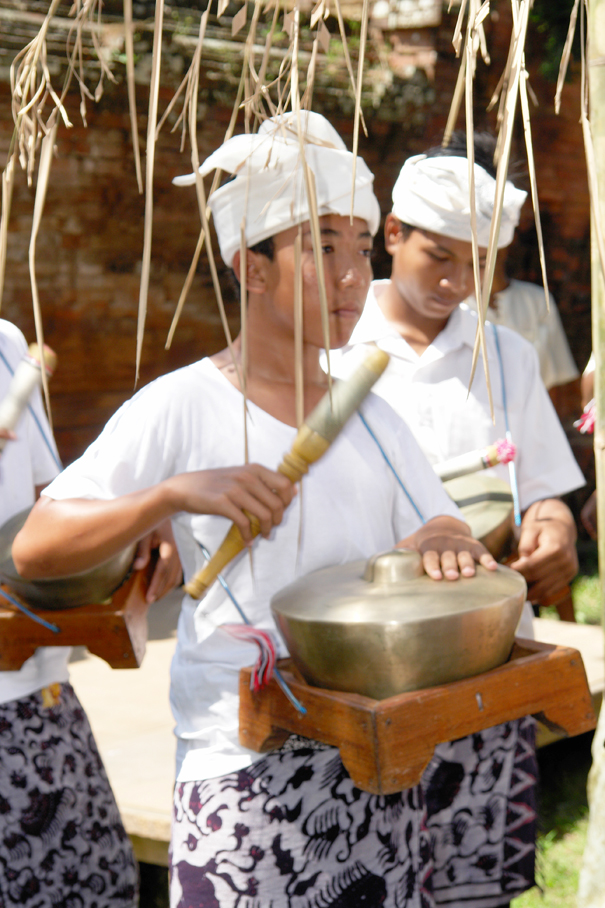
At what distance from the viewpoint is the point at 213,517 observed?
147cm

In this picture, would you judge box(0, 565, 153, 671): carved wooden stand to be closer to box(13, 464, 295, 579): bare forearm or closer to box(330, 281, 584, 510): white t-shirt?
box(13, 464, 295, 579): bare forearm

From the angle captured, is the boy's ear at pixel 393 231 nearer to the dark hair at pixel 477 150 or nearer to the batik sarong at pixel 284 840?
the dark hair at pixel 477 150

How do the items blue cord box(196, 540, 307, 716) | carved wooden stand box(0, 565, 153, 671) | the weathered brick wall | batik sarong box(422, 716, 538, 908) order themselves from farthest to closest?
the weathered brick wall
batik sarong box(422, 716, 538, 908)
carved wooden stand box(0, 565, 153, 671)
blue cord box(196, 540, 307, 716)

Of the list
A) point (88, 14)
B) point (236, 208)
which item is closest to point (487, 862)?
point (236, 208)

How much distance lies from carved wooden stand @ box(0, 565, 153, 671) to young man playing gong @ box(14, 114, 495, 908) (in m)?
0.15

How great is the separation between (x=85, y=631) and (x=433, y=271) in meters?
1.07

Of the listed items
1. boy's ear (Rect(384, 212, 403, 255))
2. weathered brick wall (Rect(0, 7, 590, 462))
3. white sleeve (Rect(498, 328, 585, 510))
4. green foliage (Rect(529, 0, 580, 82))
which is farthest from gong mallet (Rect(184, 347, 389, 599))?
green foliage (Rect(529, 0, 580, 82))

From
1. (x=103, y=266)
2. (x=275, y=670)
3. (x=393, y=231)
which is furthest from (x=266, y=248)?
(x=103, y=266)

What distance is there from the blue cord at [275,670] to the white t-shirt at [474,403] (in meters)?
0.73

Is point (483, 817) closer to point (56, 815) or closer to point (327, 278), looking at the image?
point (56, 815)

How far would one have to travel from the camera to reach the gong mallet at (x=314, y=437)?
4.37 ft

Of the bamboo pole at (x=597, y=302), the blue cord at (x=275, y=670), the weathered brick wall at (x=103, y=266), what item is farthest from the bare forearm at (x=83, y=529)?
the weathered brick wall at (x=103, y=266)

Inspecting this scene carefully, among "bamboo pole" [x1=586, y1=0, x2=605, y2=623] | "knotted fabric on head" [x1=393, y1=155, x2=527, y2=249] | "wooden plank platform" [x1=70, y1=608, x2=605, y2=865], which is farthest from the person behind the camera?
"wooden plank platform" [x1=70, y1=608, x2=605, y2=865]

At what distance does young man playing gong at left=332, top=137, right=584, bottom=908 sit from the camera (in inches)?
78.8
